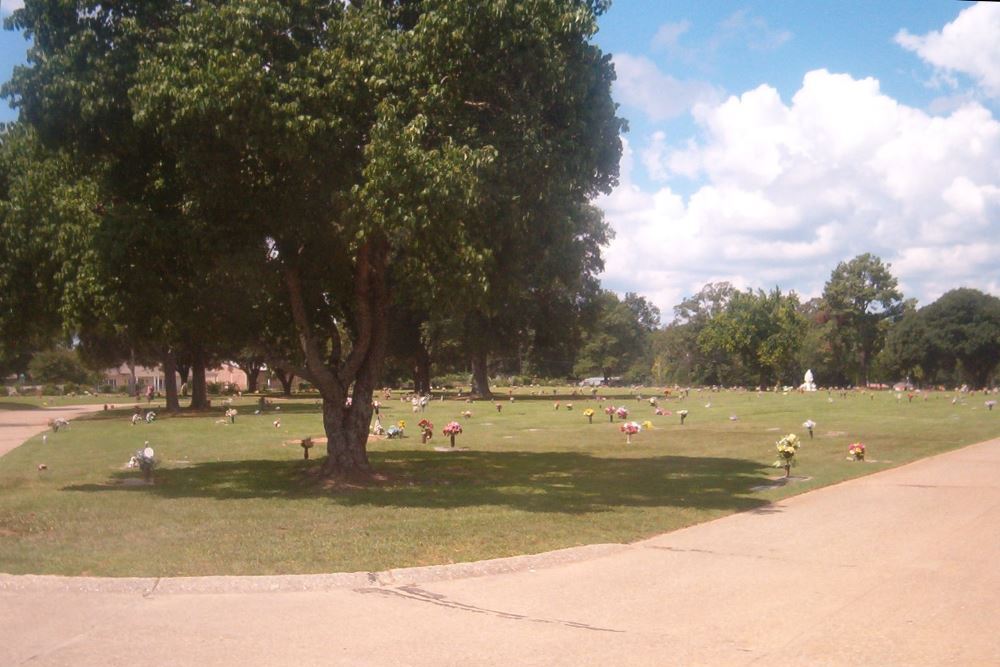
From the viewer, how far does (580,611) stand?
7738 mm

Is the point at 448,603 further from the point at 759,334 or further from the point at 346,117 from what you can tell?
the point at 759,334

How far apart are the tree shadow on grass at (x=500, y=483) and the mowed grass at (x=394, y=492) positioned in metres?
0.05

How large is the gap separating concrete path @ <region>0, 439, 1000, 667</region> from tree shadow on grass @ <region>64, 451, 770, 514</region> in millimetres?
3717

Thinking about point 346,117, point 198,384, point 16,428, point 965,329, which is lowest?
point 16,428

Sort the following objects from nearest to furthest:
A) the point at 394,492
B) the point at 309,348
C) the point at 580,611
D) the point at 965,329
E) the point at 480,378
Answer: the point at 580,611 < the point at 394,492 < the point at 309,348 < the point at 480,378 < the point at 965,329

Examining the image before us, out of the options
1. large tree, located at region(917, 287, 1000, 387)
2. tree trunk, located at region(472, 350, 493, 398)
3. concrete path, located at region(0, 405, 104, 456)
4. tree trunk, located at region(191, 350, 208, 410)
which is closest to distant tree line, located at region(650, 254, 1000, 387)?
large tree, located at region(917, 287, 1000, 387)

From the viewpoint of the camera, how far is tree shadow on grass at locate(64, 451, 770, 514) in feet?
46.7

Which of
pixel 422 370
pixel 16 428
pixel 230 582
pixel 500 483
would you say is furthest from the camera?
pixel 422 370

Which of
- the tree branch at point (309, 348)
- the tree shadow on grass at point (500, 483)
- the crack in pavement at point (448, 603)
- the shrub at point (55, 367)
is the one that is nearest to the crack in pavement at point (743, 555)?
the tree shadow on grass at point (500, 483)

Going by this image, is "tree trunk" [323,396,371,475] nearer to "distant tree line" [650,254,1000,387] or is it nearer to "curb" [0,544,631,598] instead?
"curb" [0,544,631,598]

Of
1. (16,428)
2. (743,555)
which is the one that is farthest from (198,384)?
(743,555)

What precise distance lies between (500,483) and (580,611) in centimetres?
919

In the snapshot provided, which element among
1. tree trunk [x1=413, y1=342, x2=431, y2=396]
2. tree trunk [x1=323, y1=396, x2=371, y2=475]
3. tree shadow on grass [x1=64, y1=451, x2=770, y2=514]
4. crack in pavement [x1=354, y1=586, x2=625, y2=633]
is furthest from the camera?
tree trunk [x1=413, y1=342, x2=431, y2=396]

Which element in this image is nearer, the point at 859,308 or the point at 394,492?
the point at 394,492
